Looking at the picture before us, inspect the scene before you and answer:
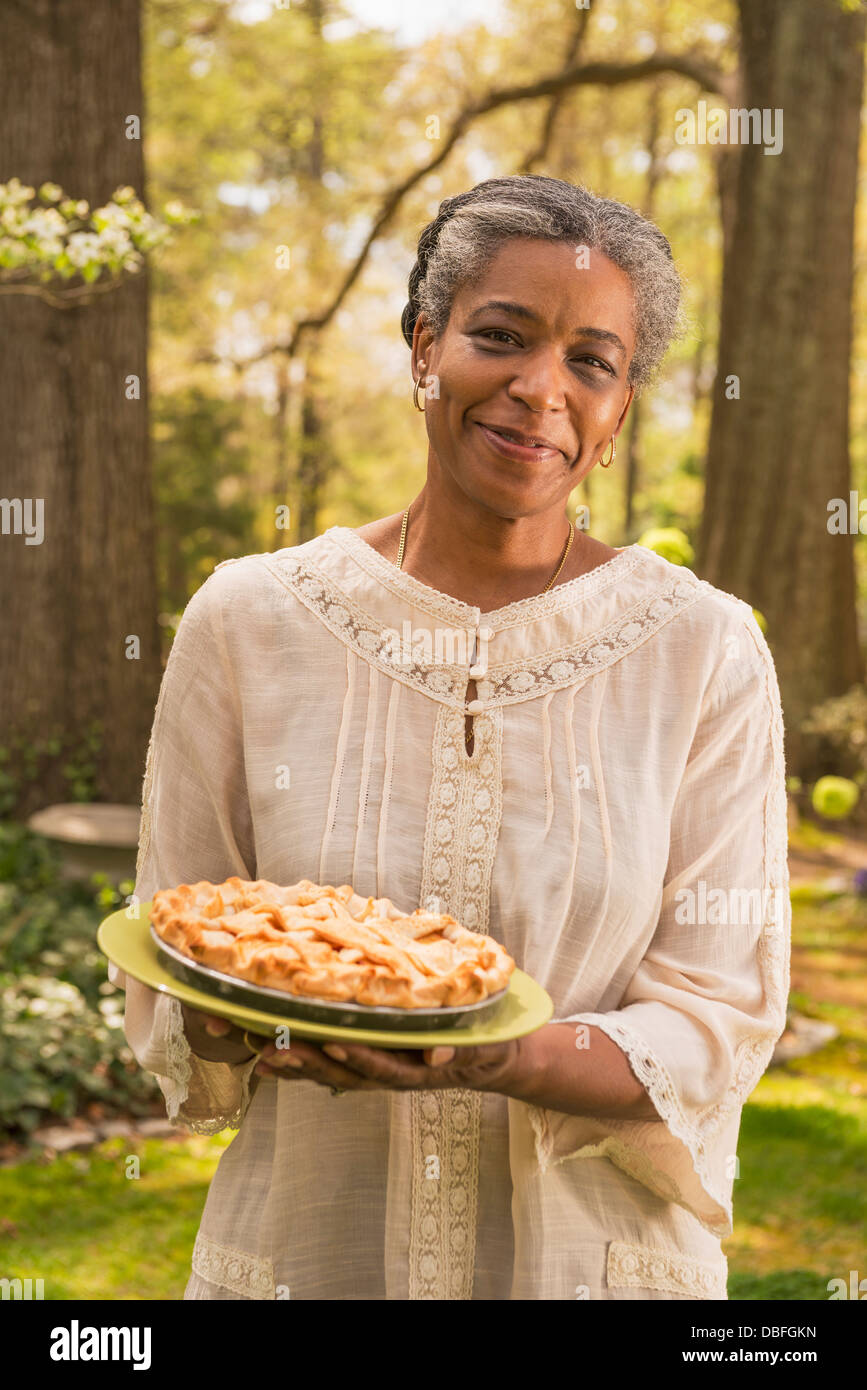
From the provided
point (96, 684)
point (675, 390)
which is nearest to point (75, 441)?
point (96, 684)

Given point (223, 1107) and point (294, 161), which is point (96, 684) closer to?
point (223, 1107)

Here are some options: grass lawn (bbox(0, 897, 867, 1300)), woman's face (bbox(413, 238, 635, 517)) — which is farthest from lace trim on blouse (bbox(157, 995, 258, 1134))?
grass lawn (bbox(0, 897, 867, 1300))

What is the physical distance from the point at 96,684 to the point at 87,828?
1.31 m

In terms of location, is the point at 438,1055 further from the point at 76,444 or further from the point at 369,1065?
the point at 76,444

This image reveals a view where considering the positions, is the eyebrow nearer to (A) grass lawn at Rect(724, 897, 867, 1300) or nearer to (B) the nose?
(B) the nose

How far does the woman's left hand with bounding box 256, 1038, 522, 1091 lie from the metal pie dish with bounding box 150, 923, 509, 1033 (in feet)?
0.10

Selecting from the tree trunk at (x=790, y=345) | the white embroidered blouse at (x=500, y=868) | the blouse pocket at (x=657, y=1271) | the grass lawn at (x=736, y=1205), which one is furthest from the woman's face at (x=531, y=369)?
the tree trunk at (x=790, y=345)

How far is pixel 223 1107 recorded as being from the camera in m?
2.20

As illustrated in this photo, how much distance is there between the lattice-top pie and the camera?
1686mm

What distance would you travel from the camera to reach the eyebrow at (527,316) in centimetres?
205

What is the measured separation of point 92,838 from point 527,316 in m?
5.39

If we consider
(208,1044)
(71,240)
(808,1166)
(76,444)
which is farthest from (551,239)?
(76,444)

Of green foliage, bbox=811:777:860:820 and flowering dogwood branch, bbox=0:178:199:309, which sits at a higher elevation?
flowering dogwood branch, bbox=0:178:199:309

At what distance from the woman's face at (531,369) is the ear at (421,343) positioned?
0.11 meters
